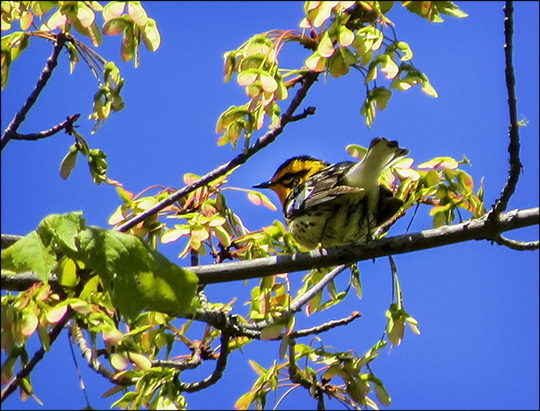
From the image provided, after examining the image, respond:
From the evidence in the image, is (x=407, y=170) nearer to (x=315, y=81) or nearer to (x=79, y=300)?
(x=315, y=81)

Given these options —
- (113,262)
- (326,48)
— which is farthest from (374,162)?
(113,262)

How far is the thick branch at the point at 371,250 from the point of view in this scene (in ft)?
9.22

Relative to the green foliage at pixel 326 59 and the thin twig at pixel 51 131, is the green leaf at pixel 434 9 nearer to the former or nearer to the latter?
the green foliage at pixel 326 59

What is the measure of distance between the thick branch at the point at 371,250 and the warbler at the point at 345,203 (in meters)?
0.68

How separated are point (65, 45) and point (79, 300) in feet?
4.79

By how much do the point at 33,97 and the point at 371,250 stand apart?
5.06 feet

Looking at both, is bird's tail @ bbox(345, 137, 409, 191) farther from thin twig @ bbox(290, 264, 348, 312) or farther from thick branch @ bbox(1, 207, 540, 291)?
thick branch @ bbox(1, 207, 540, 291)

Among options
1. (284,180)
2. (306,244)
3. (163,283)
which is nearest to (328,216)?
(306,244)

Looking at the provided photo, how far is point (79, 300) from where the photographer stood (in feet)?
7.97

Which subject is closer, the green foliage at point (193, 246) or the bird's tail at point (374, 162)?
the green foliage at point (193, 246)

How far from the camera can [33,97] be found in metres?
3.22

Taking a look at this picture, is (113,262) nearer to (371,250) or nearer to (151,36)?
(371,250)

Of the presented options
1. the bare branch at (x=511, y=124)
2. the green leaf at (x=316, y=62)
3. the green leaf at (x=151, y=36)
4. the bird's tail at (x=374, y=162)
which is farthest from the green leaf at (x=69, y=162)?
the bare branch at (x=511, y=124)


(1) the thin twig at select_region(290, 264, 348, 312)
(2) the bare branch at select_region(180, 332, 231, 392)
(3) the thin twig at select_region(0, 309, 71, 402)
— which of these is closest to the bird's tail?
(1) the thin twig at select_region(290, 264, 348, 312)
